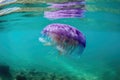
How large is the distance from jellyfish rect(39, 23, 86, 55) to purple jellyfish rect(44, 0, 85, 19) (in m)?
0.11

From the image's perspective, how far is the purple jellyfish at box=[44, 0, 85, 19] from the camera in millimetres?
Answer: 3629

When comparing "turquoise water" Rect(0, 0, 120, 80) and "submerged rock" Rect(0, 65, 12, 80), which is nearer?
"turquoise water" Rect(0, 0, 120, 80)

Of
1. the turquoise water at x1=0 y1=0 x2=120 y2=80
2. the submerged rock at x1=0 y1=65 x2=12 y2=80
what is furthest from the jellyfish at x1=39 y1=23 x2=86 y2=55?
the submerged rock at x1=0 y1=65 x2=12 y2=80

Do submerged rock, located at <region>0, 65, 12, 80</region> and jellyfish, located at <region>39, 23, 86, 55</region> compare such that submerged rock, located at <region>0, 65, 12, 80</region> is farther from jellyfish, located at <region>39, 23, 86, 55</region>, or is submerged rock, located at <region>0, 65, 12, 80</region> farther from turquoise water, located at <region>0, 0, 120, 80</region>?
jellyfish, located at <region>39, 23, 86, 55</region>

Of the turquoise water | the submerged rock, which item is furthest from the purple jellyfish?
the submerged rock

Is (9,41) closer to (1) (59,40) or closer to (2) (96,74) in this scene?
(1) (59,40)

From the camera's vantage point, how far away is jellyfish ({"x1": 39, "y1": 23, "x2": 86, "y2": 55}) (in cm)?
358

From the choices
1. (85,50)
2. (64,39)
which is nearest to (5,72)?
(64,39)

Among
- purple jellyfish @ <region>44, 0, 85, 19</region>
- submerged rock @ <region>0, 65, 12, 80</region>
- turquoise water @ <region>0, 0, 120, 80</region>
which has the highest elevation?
purple jellyfish @ <region>44, 0, 85, 19</region>

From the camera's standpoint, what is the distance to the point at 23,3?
3727 mm

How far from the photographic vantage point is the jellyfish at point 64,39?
358cm

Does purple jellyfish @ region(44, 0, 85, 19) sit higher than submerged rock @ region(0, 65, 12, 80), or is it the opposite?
purple jellyfish @ region(44, 0, 85, 19)

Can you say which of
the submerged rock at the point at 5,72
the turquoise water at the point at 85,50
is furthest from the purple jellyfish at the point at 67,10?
the submerged rock at the point at 5,72

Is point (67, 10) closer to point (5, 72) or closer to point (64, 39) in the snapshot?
point (64, 39)
